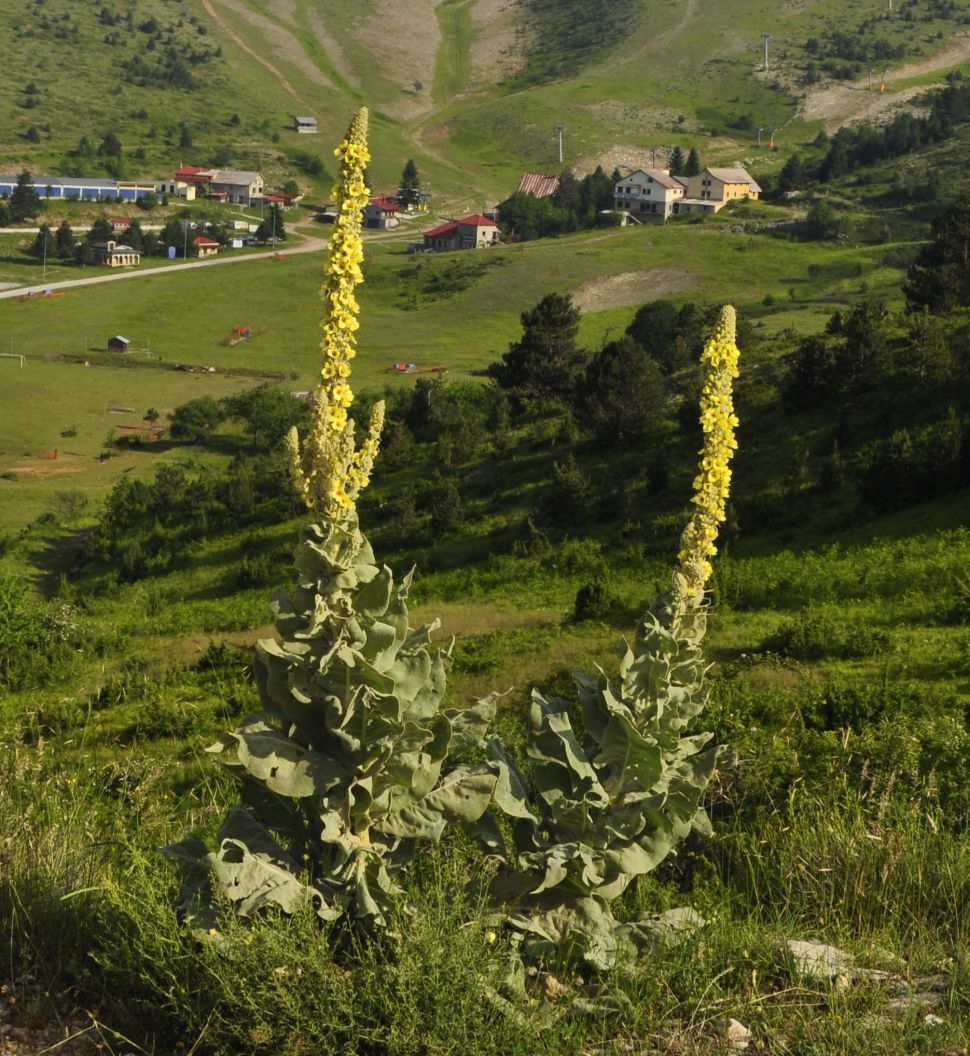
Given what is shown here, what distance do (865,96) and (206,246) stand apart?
93732mm

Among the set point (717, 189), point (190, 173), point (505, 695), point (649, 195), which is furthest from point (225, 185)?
point (505, 695)

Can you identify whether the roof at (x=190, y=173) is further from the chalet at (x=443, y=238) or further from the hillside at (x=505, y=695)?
the hillside at (x=505, y=695)

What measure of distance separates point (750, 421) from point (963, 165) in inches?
3233

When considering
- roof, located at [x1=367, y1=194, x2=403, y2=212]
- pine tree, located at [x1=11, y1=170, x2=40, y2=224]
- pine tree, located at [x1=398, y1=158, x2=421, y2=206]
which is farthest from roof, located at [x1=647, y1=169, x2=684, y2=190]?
pine tree, located at [x1=11, y1=170, x2=40, y2=224]

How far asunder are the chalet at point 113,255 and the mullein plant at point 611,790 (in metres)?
113

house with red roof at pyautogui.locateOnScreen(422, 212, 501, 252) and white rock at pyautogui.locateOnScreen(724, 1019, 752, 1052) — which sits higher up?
house with red roof at pyautogui.locateOnScreen(422, 212, 501, 252)

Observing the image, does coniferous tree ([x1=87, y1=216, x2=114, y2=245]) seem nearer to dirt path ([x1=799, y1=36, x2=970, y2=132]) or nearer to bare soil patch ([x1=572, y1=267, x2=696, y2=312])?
bare soil patch ([x1=572, y1=267, x2=696, y2=312])

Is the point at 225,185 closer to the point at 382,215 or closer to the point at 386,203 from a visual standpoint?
the point at 386,203

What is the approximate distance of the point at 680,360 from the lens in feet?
152

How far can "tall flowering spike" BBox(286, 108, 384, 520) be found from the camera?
577cm

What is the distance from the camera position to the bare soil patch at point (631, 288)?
278 ft

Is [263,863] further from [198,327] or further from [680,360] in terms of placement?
[198,327]

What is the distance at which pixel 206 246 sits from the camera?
385ft

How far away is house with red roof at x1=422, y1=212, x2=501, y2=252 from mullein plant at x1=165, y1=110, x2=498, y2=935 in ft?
360
